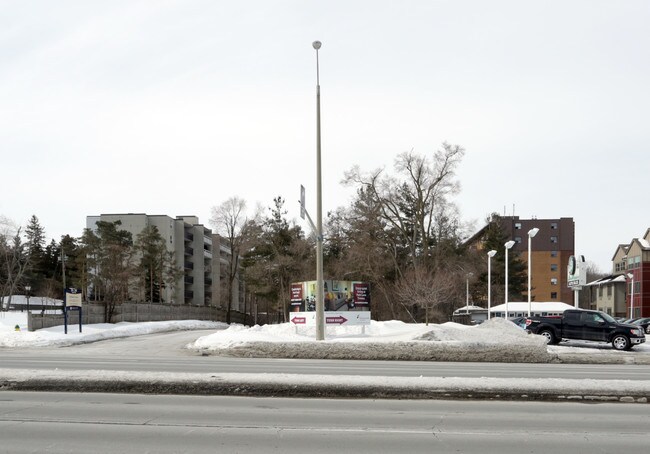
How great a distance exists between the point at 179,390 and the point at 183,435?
4.33 m

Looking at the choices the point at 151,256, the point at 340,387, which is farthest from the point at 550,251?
the point at 340,387

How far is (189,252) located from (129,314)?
2525 inches

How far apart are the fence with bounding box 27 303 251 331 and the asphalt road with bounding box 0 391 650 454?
81.3ft

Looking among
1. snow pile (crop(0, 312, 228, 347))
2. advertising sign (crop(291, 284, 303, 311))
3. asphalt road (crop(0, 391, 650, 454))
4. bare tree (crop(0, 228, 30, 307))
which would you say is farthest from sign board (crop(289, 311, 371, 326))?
bare tree (crop(0, 228, 30, 307))

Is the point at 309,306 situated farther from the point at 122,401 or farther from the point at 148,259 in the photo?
the point at 148,259

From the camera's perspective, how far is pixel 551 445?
337 inches

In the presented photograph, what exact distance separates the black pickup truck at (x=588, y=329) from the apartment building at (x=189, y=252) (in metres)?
68.2

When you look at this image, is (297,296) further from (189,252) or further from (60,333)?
(189,252)

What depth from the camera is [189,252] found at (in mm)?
112188

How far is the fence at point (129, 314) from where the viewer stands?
117 feet

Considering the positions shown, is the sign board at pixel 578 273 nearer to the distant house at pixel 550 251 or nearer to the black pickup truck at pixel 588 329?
the black pickup truck at pixel 588 329

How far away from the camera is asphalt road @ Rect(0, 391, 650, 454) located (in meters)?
8.36

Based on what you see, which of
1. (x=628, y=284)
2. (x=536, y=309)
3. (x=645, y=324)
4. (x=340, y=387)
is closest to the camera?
(x=340, y=387)

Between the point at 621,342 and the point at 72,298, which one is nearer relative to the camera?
the point at 621,342
